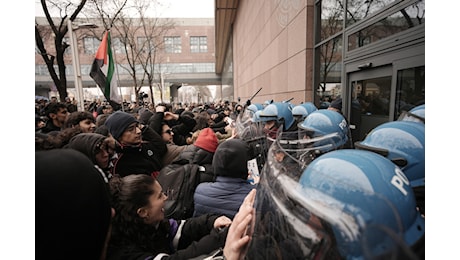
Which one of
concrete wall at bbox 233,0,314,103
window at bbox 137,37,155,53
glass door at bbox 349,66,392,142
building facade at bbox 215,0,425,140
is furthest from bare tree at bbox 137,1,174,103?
glass door at bbox 349,66,392,142

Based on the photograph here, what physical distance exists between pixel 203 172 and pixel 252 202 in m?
1.55

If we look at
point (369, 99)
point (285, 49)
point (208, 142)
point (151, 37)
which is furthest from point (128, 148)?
point (151, 37)

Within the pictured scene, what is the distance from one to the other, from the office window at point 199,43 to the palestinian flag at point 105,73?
4219cm

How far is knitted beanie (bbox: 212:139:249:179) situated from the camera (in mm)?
2232

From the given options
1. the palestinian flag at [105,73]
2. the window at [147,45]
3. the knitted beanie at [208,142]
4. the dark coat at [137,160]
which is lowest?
the dark coat at [137,160]

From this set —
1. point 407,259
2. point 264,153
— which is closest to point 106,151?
point 264,153

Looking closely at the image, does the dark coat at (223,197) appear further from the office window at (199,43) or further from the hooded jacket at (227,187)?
the office window at (199,43)

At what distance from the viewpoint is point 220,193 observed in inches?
87.2

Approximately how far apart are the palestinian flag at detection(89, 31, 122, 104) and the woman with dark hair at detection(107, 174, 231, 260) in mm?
5820

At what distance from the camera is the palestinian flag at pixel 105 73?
6824mm

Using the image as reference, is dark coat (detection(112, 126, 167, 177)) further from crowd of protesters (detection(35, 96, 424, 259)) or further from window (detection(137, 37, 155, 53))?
window (detection(137, 37, 155, 53))

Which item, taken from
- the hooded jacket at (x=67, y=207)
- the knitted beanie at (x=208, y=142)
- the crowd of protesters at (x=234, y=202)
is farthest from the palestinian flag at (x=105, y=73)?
the hooded jacket at (x=67, y=207)

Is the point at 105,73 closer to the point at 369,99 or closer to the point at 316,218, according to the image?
the point at 369,99

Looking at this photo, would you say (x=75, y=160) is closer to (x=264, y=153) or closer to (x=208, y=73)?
(x=264, y=153)
